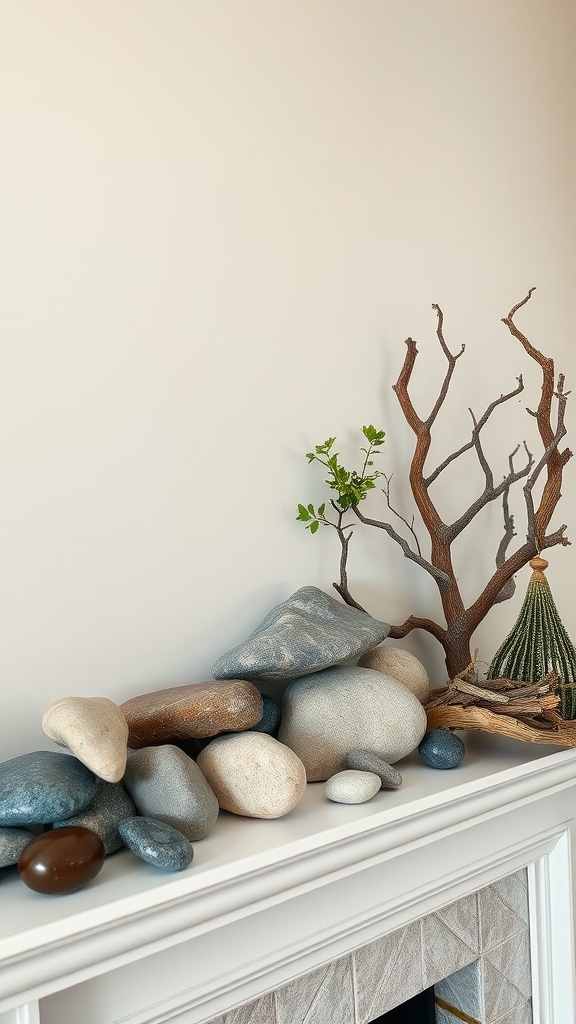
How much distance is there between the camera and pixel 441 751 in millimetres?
1052

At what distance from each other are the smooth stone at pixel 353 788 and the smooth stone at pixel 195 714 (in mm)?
115

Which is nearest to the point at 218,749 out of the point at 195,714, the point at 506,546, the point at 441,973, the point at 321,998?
the point at 195,714

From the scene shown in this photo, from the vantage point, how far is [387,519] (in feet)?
4.50

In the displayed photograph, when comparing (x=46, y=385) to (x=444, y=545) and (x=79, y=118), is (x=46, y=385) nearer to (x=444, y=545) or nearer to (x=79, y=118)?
(x=79, y=118)

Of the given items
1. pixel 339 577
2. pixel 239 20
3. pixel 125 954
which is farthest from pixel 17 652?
pixel 239 20

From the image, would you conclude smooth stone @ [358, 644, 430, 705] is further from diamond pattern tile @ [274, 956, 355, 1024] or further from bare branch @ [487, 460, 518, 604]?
diamond pattern tile @ [274, 956, 355, 1024]

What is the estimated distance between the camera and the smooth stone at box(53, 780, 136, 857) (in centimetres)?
76

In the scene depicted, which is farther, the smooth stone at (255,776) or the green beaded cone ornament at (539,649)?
the green beaded cone ornament at (539,649)

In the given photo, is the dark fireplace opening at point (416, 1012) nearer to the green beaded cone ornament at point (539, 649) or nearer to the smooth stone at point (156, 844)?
the green beaded cone ornament at point (539, 649)

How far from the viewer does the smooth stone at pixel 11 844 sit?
0.71 meters

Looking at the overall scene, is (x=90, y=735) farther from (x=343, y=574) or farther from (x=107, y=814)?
(x=343, y=574)

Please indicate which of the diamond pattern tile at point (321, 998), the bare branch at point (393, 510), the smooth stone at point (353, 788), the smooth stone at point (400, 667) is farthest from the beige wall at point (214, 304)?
the diamond pattern tile at point (321, 998)

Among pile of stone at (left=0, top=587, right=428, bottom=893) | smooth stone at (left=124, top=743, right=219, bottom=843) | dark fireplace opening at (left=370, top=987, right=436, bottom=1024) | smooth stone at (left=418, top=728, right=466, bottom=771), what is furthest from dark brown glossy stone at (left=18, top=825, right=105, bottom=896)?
dark fireplace opening at (left=370, top=987, right=436, bottom=1024)

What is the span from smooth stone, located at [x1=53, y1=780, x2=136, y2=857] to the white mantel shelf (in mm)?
23
